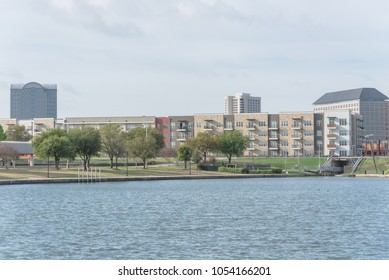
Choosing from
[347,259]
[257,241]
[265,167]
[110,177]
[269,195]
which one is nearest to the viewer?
[347,259]

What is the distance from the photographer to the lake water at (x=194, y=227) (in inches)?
1709

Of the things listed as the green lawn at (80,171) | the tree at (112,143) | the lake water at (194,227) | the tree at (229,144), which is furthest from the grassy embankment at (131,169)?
the lake water at (194,227)

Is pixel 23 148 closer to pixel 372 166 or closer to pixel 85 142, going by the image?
pixel 85 142

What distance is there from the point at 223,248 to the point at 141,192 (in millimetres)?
57330

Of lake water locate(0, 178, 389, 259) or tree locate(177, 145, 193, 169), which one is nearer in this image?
lake water locate(0, 178, 389, 259)

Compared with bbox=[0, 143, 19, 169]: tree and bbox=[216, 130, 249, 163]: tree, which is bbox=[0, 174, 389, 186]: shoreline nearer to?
bbox=[216, 130, 249, 163]: tree

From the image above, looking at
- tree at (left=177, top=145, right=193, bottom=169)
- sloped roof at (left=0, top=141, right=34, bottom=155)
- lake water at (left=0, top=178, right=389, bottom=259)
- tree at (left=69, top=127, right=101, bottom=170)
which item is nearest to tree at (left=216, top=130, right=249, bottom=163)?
tree at (left=177, top=145, right=193, bottom=169)

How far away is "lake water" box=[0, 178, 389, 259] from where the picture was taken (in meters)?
43.4

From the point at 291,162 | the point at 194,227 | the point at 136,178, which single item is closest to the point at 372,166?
the point at 291,162

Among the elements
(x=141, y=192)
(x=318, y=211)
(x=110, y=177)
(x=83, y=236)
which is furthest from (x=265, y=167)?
(x=83, y=236)

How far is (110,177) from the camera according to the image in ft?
459
